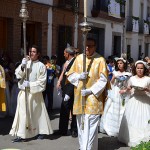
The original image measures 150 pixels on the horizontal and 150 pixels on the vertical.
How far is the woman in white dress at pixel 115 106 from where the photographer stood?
8594 millimetres

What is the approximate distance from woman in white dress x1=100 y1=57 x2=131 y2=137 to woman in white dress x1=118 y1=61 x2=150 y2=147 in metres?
0.78

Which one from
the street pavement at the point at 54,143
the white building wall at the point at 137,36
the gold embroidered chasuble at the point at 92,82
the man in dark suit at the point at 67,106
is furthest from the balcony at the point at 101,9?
the gold embroidered chasuble at the point at 92,82

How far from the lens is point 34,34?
1623cm

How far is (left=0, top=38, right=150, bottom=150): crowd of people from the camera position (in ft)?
22.3

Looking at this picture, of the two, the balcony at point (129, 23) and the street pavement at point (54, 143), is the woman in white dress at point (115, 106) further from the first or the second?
the balcony at point (129, 23)

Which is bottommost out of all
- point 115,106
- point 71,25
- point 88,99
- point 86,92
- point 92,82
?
point 115,106

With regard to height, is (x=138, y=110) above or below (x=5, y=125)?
above

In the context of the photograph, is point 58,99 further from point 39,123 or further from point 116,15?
point 116,15

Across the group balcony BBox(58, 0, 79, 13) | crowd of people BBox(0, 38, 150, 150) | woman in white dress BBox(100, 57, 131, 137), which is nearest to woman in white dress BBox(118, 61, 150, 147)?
crowd of people BBox(0, 38, 150, 150)

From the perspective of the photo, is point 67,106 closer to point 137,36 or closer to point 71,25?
point 71,25

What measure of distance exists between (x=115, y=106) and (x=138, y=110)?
103 cm

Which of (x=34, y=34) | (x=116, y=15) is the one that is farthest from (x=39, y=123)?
(x=116, y=15)

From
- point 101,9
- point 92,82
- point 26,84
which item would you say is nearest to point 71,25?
point 101,9

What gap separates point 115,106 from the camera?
28.4 ft
